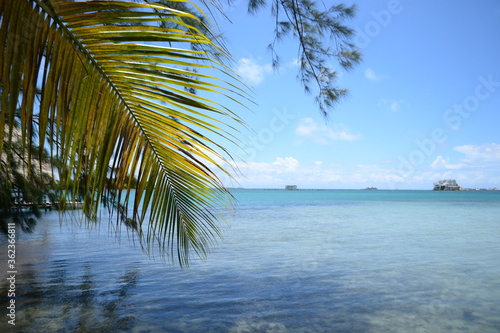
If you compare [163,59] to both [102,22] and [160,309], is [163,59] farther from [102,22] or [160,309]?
[160,309]

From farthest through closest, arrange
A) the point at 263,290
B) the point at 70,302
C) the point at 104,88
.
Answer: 1. the point at 263,290
2. the point at 70,302
3. the point at 104,88

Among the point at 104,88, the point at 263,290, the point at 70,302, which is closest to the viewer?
the point at 104,88

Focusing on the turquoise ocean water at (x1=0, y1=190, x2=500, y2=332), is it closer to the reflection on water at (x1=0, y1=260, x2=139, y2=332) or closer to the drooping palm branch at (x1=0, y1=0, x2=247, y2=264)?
the reflection on water at (x1=0, y1=260, x2=139, y2=332)

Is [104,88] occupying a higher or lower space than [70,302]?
higher

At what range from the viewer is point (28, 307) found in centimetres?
411

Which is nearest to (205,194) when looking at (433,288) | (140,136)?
(140,136)

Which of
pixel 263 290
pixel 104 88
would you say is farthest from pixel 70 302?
pixel 104 88

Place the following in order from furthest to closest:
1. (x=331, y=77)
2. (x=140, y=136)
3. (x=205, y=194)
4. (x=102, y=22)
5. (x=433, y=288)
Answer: (x=433, y=288), (x=331, y=77), (x=205, y=194), (x=140, y=136), (x=102, y=22)

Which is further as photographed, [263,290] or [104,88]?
[263,290]

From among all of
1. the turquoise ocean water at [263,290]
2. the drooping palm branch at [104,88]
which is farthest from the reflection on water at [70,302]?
the drooping palm branch at [104,88]

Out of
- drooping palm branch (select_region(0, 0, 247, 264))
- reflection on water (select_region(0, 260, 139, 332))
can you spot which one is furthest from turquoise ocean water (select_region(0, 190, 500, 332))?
drooping palm branch (select_region(0, 0, 247, 264))

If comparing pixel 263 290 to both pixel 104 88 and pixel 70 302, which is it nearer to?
pixel 70 302

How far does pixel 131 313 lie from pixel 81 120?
3206 mm

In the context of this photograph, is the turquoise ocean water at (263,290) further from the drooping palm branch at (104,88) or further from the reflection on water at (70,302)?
the drooping palm branch at (104,88)
